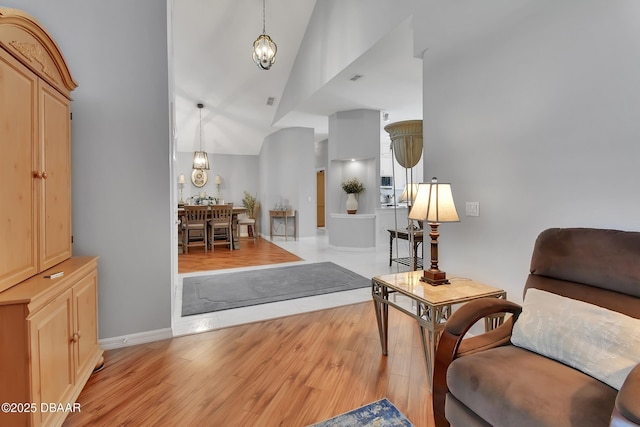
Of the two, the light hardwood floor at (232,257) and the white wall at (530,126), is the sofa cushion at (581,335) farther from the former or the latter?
the light hardwood floor at (232,257)

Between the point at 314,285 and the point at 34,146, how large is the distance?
122 inches

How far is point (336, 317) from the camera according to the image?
3041 millimetres

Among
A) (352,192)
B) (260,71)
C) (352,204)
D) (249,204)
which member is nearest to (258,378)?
(352,204)

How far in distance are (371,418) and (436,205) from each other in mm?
1307

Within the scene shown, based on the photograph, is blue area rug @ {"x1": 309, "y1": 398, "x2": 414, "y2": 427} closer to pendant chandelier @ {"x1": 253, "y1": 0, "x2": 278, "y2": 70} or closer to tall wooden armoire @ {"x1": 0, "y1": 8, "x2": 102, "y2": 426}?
tall wooden armoire @ {"x1": 0, "y1": 8, "x2": 102, "y2": 426}

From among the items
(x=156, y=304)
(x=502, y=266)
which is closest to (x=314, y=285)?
(x=156, y=304)

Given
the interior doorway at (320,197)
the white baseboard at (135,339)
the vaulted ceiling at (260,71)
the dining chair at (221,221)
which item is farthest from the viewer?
the interior doorway at (320,197)

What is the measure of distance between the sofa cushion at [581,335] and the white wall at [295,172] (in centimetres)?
690

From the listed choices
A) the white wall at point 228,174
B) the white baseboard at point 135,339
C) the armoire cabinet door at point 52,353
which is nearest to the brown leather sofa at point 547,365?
the armoire cabinet door at point 52,353

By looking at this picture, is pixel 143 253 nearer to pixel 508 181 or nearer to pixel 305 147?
pixel 508 181

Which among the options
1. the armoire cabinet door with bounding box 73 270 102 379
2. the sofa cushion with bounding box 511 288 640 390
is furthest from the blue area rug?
the armoire cabinet door with bounding box 73 270 102 379

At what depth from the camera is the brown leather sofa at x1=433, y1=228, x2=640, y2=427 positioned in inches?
39.8

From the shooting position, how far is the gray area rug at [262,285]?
11.3ft

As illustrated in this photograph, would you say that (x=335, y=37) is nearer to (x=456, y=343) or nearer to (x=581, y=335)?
(x=456, y=343)
